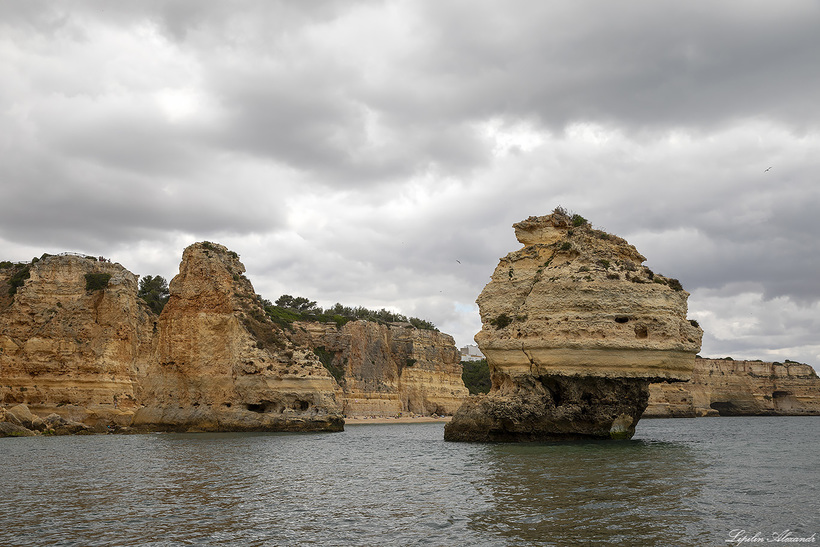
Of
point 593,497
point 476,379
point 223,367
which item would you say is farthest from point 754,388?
point 593,497

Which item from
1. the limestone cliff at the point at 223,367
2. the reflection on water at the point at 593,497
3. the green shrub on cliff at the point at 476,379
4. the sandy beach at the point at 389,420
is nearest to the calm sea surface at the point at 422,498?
the reflection on water at the point at 593,497

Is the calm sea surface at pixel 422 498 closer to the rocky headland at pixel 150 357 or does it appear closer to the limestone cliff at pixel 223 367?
the limestone cliff at pixel 223 367

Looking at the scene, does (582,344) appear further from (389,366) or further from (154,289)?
(154,289)

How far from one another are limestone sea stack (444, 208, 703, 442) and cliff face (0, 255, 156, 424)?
27.8 metres

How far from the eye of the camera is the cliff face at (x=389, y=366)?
72500mm

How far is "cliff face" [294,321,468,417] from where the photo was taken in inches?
2854

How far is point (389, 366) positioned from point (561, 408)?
54.8 meters

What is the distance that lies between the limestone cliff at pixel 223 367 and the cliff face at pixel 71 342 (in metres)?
5.09

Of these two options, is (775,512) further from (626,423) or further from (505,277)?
(505,277)

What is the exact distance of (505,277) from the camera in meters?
27.1

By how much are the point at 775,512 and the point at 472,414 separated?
15490mm

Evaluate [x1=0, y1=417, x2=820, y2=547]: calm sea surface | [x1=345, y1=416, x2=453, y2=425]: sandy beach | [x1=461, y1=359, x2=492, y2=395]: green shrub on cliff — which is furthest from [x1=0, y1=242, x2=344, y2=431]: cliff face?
[x1=461, y1=359, x2=492, y2=395]: green shrub on cliff

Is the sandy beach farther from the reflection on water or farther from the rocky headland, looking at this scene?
the reflection on water

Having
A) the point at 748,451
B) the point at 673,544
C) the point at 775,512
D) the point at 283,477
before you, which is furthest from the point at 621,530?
the point at 748,451
